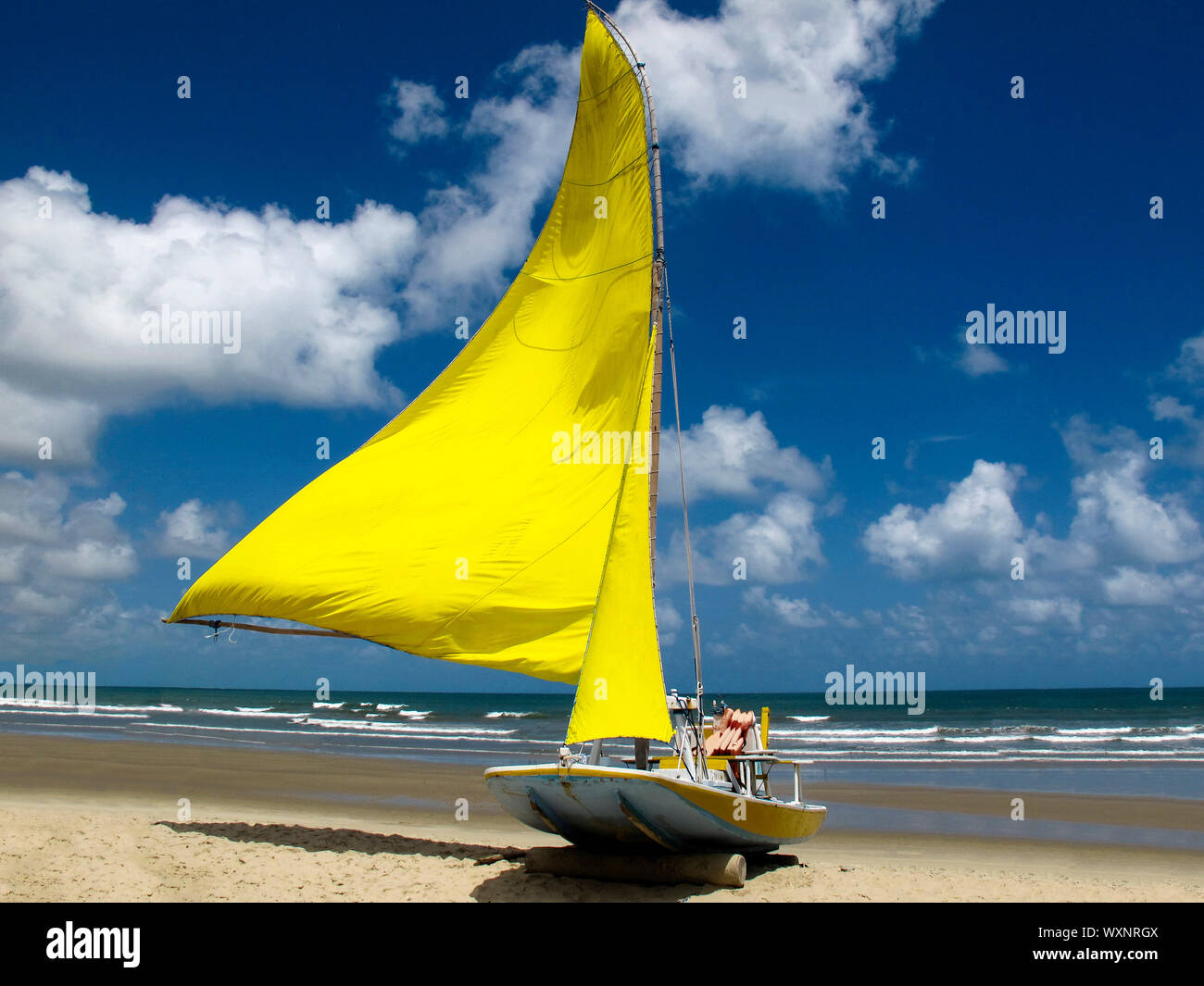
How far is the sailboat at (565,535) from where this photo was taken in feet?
27.5

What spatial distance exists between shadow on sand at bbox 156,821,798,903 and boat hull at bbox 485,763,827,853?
387mm

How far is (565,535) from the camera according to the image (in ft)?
31.9

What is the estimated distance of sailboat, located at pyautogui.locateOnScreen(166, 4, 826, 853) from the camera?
8367 mm

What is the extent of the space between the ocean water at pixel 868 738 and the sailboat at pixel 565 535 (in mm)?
3941

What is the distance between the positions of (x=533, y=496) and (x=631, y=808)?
3.35 metres

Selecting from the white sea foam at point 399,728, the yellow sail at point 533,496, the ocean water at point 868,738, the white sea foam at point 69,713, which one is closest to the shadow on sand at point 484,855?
the yellow sail at point 533,496

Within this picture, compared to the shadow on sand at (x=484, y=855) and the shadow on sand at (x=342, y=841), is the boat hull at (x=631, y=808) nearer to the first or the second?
the shadow on sand at (x=484, y=855)

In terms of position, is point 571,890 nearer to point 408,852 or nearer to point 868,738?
point 408,852

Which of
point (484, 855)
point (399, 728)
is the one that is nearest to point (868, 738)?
point (399, 728)
